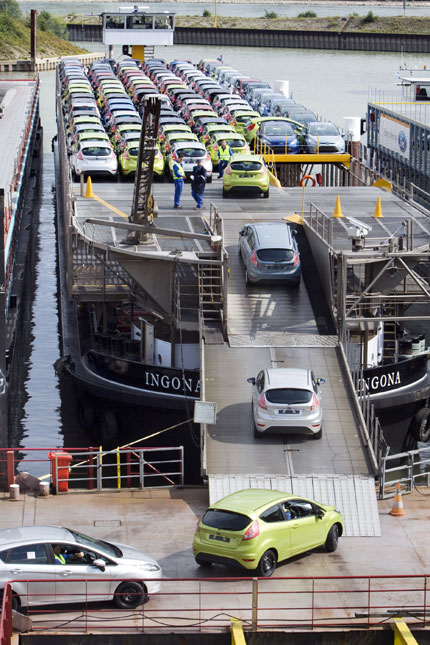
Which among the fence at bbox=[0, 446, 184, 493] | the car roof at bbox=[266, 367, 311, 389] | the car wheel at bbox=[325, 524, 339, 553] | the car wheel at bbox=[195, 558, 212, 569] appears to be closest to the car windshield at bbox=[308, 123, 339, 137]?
the fence at bbox=[0, 446, 184, 493]

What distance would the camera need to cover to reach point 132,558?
64.7ft

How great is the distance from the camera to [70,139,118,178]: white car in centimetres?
4712

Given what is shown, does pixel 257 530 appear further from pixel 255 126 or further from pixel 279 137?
pixel 255 126

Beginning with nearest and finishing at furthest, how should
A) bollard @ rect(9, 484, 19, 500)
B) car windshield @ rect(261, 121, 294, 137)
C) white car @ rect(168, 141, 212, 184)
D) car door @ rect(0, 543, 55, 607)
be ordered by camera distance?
car door @ rect(0, 543, 55, 607), bollard @ rect(9, 484, 19, 500), white car @ rect(168, 141, 212, 184), car windshield @ rect(261, 121, 294, 137)

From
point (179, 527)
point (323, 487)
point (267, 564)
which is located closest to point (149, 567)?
point (267, 564)

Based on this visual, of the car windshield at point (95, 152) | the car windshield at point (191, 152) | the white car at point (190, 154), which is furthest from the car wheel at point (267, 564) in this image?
the car windshield at point (95, 152)

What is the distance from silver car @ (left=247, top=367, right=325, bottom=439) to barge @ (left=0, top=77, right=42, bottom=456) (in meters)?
5.17

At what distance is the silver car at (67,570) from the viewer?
1886 cm

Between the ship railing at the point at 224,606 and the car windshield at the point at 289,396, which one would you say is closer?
the ship railing at the point at 224,606

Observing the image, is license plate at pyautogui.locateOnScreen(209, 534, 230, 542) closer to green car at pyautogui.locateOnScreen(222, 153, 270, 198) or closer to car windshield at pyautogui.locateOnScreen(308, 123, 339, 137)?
green car at pyautogui.locateOnScreen(222, 153, 270, 198)

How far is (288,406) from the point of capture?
25766 mm

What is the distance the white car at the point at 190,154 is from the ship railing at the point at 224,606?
27008 millimetres

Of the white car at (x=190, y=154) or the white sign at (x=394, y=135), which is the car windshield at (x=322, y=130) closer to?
the white sign at (x=394, y=135)

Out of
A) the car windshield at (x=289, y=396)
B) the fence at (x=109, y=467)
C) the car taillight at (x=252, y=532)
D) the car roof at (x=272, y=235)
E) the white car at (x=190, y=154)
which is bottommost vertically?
the fence at (x=109, y=467)
